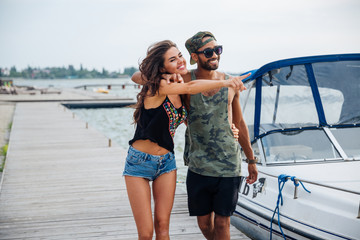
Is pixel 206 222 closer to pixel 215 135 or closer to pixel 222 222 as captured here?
pixel 222 222

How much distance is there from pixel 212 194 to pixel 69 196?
4.17m

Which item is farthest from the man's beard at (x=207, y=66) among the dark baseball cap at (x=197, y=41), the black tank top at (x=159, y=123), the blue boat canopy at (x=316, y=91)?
the blue boat canopy at (x=316, y=91)

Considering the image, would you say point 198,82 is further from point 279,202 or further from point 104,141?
point 104,141

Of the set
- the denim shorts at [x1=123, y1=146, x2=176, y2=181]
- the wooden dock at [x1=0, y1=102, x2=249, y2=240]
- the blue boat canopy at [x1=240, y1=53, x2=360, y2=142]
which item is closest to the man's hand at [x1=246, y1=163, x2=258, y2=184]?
the denim shorts at [x1=123, y1=146, x2=176, y2=181]

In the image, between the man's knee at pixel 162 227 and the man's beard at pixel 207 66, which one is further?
the man's beard at pixel 207 66

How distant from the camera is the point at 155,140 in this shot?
118 inches

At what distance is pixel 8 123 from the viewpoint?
19.9 metres

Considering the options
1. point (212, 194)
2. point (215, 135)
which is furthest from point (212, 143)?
point (212, 194)

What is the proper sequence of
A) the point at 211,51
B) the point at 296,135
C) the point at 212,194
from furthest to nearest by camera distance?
the point at 296,135
the point at 212,194
the point at 211,51

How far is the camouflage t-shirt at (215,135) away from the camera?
316cm

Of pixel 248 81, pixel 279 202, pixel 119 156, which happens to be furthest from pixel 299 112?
pixel 119 156

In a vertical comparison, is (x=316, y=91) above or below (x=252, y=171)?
above

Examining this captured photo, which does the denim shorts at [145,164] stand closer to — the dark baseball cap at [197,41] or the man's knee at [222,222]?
the man's knee at [222,222]

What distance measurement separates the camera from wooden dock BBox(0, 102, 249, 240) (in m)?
5.18
